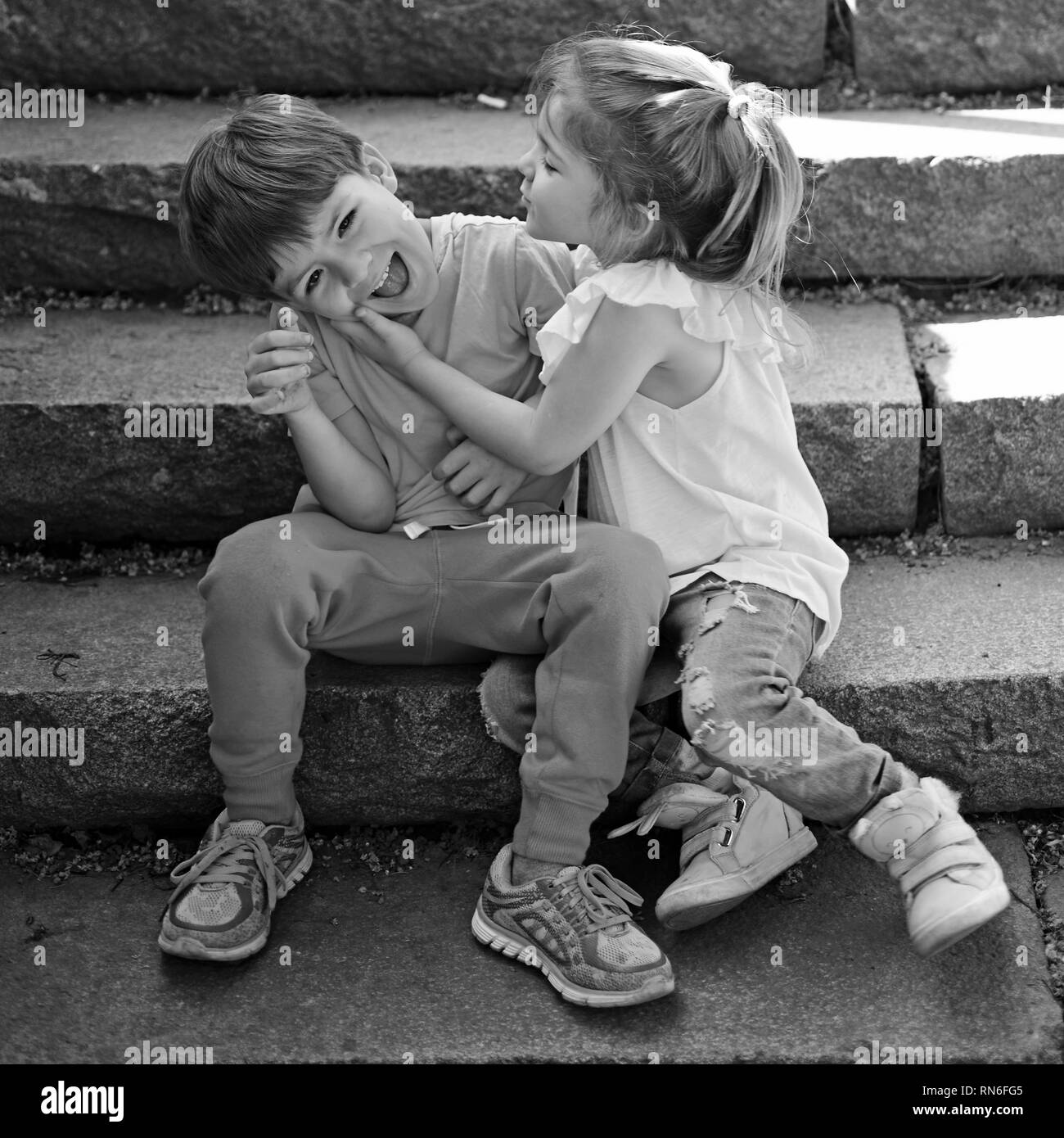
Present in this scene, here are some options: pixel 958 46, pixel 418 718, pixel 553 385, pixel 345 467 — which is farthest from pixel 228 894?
pixel 958 46

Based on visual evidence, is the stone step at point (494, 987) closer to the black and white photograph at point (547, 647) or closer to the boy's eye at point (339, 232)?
the black and white photograph at point (547, 647)

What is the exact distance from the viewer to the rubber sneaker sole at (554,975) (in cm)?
177

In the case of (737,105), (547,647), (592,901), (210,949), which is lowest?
(210,949)

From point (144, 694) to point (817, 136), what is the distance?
1.62m

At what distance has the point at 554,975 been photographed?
182cm

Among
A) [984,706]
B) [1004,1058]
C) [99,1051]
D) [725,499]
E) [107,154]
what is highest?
[107,154]

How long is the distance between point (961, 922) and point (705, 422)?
0.77 meters

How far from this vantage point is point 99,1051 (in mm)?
1752

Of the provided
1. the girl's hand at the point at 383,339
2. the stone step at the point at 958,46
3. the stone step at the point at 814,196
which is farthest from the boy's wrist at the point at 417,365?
the stone step at the point at 958,46

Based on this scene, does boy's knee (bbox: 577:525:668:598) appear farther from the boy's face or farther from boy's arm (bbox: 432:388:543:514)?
the boy's face

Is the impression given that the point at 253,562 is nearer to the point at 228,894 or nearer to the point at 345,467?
the point at 345,467

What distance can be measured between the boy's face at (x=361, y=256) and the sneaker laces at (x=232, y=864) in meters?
0.77
